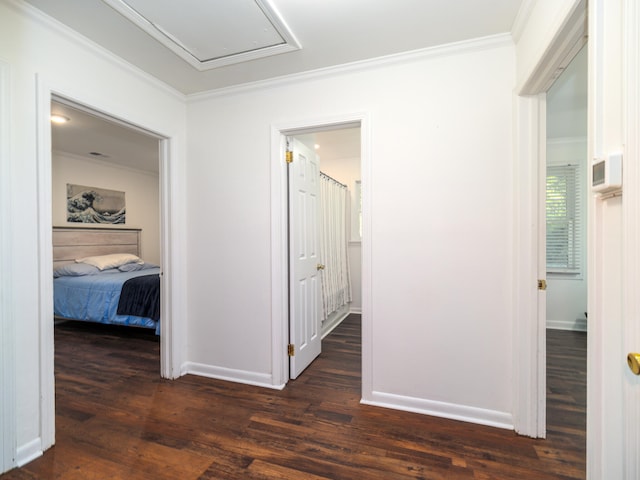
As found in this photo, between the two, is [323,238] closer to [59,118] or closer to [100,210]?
[59,118]

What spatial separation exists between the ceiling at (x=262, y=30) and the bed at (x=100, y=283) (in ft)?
7.90

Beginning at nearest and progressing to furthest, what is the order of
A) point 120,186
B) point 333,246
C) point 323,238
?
point 323,238, point 333,246, point 120,186

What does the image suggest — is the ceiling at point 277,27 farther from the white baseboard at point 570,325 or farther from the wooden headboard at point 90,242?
the white baseboard at point 570,325

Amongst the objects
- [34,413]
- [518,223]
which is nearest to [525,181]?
[518,223]

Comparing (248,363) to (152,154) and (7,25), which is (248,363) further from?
(152,154)

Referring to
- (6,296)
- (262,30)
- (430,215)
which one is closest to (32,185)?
(6,296)

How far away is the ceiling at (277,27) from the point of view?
5.38 feet

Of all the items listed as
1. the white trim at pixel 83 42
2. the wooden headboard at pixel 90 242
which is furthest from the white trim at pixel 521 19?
the wooden headboard at pixel 90 242

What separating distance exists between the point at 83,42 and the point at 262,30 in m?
1.12

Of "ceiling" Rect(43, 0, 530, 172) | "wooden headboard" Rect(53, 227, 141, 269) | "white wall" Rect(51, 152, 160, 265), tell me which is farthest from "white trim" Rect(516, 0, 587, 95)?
"wooden headboard" Rect(53, 227, 141, 269)

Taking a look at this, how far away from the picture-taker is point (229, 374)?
2.61 m

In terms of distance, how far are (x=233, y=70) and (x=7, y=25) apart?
1192 mm

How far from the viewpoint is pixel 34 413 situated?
1699mm

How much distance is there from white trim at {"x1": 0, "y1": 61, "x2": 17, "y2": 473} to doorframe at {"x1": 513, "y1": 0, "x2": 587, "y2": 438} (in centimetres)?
271
